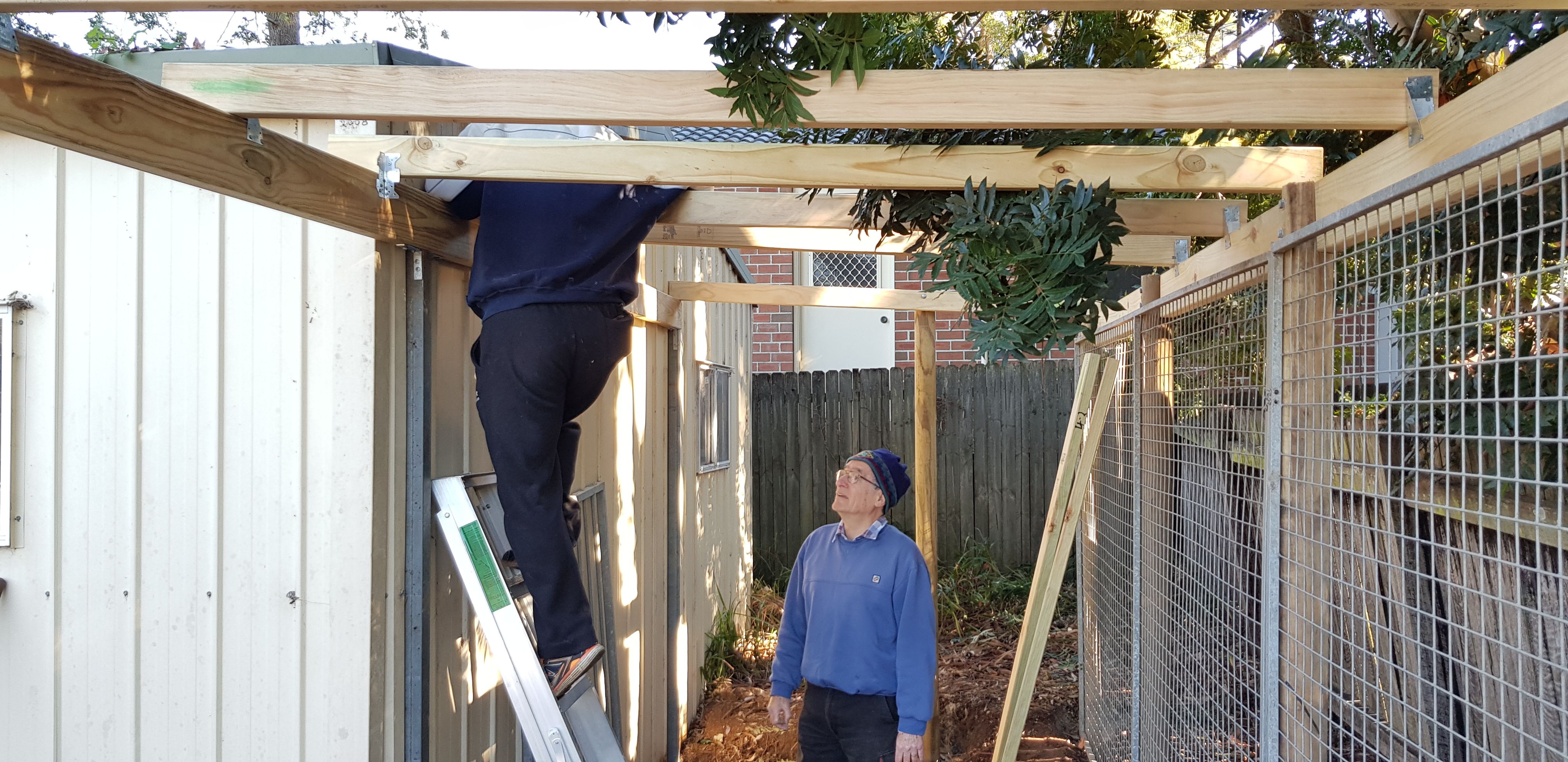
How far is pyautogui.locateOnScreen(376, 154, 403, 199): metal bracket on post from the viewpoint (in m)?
2.69

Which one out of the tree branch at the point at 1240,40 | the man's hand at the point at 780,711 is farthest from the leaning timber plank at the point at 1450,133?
the tree branch at the point at 1240,40

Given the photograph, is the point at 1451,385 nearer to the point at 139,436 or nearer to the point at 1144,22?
the point at 1144,22

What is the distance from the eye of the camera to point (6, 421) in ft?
10.3

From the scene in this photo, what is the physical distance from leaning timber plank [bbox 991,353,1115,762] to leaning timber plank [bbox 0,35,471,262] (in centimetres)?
232

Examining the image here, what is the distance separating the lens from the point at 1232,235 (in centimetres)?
302

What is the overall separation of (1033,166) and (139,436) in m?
2.67

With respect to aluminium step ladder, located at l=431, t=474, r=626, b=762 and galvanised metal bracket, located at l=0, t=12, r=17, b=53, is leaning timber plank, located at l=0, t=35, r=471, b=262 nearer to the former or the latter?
galvanised metal bracket, located at l=0, t=12, r=17, b=53

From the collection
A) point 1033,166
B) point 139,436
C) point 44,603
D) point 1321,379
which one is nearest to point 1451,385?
point 1321,379

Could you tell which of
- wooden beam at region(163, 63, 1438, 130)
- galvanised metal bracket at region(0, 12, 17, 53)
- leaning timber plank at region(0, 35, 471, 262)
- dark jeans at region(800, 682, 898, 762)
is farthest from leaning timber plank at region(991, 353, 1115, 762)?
galvanised metal bracket at region(0, 12, 17, 53)

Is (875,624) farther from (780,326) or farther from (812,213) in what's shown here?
(780,326)

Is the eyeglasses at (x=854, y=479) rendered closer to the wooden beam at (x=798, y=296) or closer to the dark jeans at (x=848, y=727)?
the dark jeans at (x=848, y=727)

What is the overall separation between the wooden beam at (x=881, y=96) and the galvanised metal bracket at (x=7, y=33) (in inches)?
25.5

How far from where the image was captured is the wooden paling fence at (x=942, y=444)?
422 inches

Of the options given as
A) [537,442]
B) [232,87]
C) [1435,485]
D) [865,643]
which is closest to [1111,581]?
[865,643]
